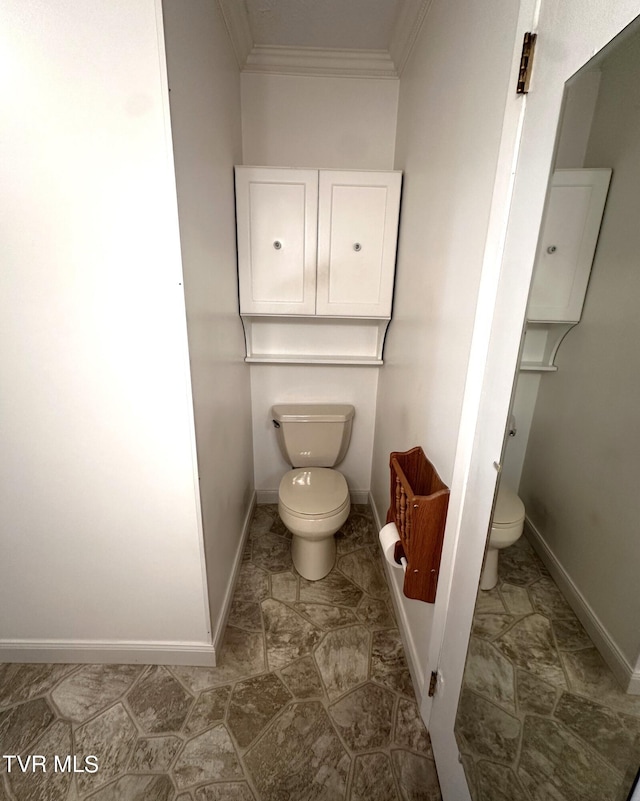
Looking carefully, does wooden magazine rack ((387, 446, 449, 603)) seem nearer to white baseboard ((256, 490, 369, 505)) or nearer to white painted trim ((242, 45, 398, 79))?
white baseboard ((256, 490, 369, 505))

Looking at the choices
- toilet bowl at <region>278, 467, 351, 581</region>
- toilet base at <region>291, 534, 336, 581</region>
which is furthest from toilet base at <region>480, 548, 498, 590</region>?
toilet base at <region>291, 534, 336, 581</region>

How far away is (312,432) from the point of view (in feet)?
7.03

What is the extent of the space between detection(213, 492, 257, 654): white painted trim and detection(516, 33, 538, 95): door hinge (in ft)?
6.28

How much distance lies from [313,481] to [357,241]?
1269mm

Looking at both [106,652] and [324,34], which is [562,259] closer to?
[324,34]

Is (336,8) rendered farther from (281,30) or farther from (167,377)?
(167,377)

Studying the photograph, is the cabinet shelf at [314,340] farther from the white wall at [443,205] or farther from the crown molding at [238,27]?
the crown molding at [238,27]

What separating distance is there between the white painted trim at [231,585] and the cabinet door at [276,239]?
1.26 meters

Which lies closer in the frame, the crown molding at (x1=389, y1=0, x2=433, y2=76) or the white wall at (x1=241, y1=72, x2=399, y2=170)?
the crown molding at (x1=389, y1=0, x2=433, y2=76)

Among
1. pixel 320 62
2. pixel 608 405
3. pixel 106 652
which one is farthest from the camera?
pixel 320 62

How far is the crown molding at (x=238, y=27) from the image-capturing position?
137 centimetres

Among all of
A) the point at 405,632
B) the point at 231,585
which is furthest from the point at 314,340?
the point at 405,632

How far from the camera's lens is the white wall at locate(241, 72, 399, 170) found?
1787mm

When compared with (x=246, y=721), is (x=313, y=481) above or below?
above
